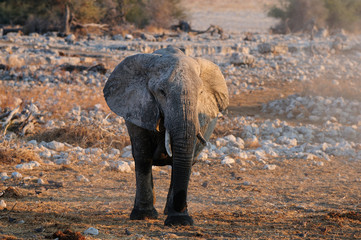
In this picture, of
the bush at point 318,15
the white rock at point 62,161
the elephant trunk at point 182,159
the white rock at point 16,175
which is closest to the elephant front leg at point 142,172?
the elephant trunk at point 182,159

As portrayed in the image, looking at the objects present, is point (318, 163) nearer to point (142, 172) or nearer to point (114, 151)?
point (114, 151)

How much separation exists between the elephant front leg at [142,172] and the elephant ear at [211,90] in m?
0.63

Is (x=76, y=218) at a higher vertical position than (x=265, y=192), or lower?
higher

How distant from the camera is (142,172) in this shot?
5.02 metres

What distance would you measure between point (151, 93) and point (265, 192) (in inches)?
106

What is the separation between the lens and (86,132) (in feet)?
28.5

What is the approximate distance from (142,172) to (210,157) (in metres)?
3.48

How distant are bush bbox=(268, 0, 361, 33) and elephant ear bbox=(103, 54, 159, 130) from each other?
26722 millimetres

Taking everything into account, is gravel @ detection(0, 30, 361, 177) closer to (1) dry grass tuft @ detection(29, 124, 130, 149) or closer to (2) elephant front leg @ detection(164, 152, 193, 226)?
(1) dry grass tuft @ detection(29, 124, 130, 149)

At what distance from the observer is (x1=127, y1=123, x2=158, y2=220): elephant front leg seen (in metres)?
4.91

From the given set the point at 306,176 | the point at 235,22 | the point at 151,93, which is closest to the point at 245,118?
the point at 306,176

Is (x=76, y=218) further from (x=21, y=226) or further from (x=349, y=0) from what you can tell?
(x=349, y=0)

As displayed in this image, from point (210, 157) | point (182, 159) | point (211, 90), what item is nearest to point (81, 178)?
point (210, 157)

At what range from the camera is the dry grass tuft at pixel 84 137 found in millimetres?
8594
